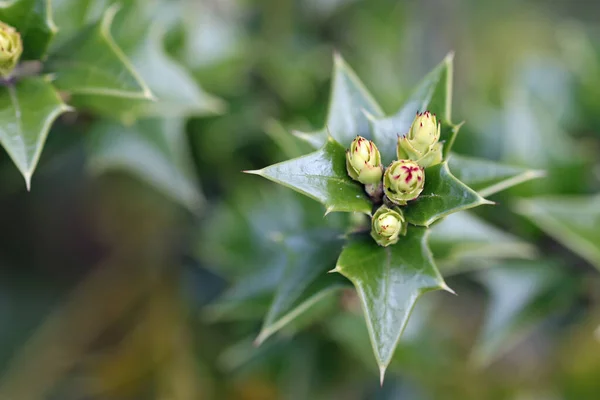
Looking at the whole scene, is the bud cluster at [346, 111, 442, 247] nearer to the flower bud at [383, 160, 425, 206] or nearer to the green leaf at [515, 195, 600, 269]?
the flower bud at [383, 160, 425, 206]

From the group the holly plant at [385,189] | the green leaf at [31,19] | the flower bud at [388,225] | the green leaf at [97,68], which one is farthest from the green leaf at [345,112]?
the green leaf at [31,19]

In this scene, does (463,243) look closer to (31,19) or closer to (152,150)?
(152,150)

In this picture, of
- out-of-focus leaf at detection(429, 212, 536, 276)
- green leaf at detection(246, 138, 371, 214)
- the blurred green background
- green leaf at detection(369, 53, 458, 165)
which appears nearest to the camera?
green leaf at detection(246, 138, 371, 214)

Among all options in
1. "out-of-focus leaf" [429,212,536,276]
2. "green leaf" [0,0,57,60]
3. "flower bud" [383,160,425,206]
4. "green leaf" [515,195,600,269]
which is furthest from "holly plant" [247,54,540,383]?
"green leaf" [0,0,57,60]

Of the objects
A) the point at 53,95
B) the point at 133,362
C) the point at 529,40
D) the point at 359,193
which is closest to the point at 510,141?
the point at 359,193

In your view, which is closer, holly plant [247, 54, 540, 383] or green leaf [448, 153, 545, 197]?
holly plant [247, 54, 540, 383]
